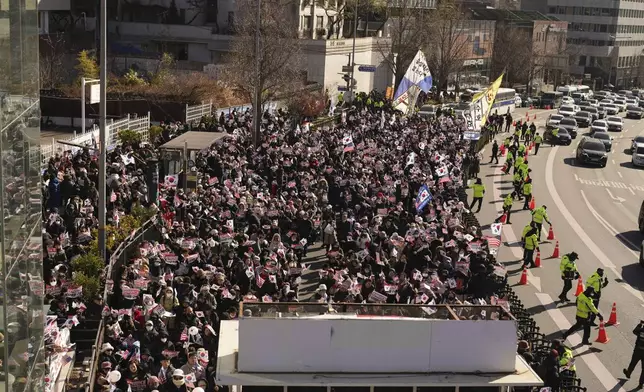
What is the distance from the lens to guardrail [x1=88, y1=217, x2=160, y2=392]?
15063mm

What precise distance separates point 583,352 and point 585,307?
95cm

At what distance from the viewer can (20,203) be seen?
923 cm

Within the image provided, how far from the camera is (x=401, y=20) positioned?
234 ft

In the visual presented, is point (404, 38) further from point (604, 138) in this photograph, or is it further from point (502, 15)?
point (502, 15)

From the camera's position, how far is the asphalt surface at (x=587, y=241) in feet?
67.4

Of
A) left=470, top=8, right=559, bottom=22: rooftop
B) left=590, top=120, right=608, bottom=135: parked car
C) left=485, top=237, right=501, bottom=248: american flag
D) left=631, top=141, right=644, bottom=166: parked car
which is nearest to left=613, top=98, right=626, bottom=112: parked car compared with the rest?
left=470, top=8, right=559, bottom=22: rooftop

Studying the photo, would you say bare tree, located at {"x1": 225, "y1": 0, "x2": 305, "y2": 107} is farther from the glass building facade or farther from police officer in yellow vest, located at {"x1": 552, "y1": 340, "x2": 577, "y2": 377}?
the glass building facade

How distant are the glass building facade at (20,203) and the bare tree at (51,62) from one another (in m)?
40.1

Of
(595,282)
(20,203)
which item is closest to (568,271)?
(595,282)

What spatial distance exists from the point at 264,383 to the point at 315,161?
19.9m

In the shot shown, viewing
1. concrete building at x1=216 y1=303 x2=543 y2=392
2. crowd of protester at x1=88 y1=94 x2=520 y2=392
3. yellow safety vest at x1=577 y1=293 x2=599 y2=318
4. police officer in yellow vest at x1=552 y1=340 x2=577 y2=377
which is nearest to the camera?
concrete building at x1=216 y1=303 x2=543 y2=392

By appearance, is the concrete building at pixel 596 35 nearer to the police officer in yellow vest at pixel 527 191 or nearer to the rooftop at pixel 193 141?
the police officer in yellow vest at pixel 527 191

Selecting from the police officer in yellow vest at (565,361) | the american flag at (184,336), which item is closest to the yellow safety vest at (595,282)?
the police officer in yellow vest at (565,361)

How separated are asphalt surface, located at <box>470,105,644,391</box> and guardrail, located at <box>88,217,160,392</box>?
9.25m
